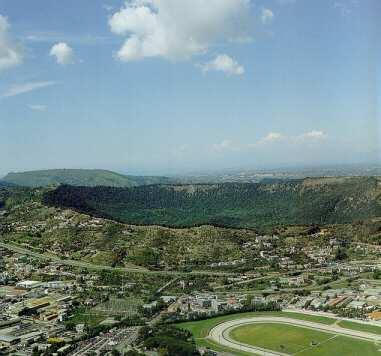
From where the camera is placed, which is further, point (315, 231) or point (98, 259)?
point (315, 231)

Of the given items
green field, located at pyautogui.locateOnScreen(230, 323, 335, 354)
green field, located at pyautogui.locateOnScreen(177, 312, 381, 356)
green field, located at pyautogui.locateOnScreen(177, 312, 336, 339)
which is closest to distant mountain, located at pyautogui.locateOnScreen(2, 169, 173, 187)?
green field, located at pyautogui.locateOnScreen(177, 312, 336, 339)

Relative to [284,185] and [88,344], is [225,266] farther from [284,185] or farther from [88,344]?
[284,185]

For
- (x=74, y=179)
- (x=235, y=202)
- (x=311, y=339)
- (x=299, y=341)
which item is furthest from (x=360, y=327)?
(x=74, y=179)

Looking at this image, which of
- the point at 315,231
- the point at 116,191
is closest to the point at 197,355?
the point at 315,231

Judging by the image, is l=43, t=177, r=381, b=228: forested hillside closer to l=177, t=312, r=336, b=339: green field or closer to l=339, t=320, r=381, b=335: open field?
l=177, t=312, r=336, b=339: green field

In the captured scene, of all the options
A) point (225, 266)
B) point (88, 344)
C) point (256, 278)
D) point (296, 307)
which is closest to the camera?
point (88, 344)
